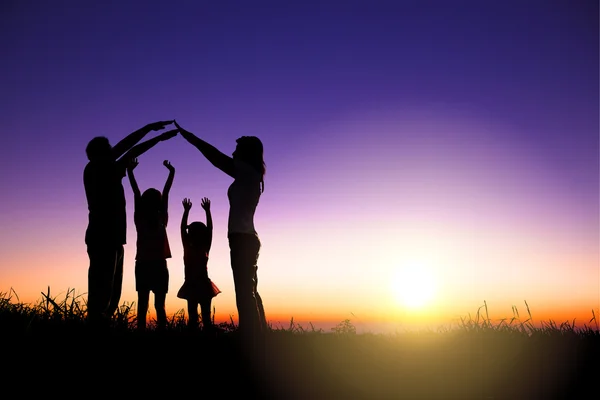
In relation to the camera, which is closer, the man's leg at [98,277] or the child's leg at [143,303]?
the man's leg at [98,277]

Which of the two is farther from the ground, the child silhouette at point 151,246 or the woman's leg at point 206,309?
the child silhouette at point 151,246

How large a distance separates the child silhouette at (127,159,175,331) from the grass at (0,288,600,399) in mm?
832

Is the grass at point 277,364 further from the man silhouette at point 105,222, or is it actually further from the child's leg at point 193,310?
the child's leg at point 193,310

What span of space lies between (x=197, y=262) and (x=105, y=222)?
2.54 meters

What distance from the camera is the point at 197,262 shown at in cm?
949

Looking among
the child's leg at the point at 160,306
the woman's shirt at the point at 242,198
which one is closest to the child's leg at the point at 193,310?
the child's leg at the point at 160,306

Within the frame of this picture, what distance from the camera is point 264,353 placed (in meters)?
6.47

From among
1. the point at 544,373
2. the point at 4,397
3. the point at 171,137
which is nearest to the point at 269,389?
the point at 4,397

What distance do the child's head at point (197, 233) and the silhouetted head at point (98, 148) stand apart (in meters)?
2.45

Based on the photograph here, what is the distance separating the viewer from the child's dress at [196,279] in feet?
30.6

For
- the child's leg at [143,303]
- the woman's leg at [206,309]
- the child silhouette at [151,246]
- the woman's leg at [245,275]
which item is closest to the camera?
the woman's leg at [245,275]

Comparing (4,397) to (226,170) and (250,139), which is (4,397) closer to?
(226,170)

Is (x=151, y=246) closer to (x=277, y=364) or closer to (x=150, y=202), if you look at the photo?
(x=150, y=202)

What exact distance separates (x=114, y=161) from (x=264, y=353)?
3.50 m
